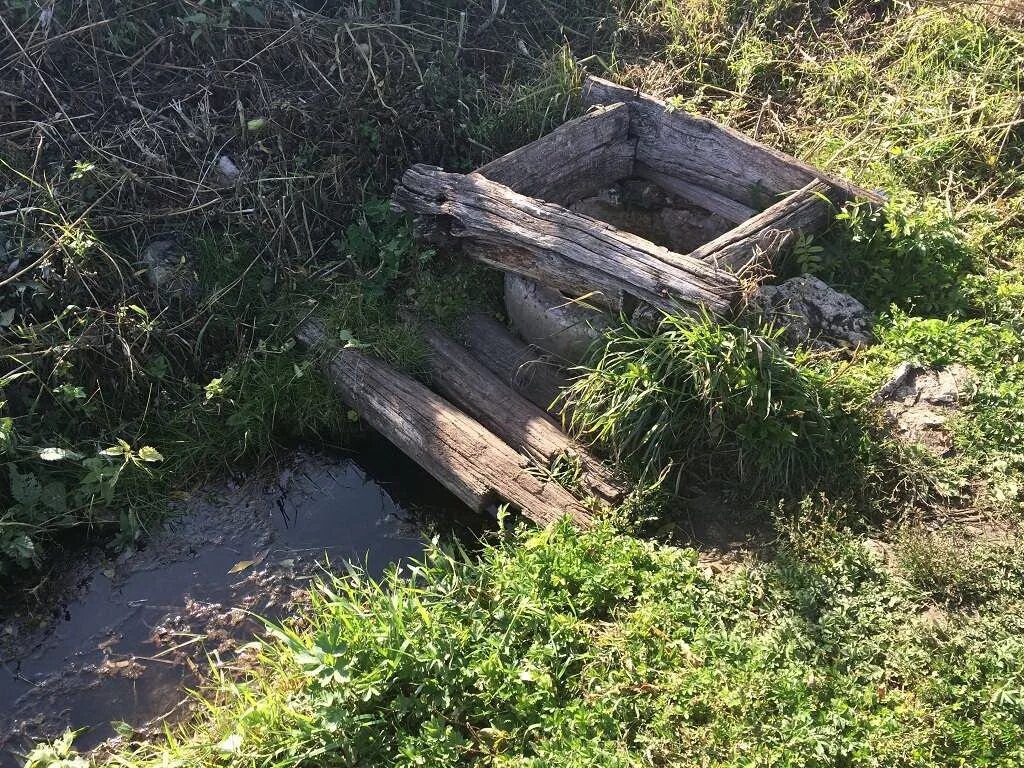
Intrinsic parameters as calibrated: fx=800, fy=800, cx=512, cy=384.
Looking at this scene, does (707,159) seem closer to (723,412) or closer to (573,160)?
(573,160)

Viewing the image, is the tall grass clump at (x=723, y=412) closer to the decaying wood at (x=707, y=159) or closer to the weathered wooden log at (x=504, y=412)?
the weathered wooden log at (x=504, y=412)

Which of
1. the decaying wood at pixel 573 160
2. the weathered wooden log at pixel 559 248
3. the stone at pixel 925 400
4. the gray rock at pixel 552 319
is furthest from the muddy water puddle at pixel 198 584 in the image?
the stone at pixel 925 400

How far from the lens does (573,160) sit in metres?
5.14

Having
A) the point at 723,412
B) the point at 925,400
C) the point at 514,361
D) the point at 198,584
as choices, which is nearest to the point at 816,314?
the point at 925,400

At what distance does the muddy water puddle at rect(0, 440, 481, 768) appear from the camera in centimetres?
371

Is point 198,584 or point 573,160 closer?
point 198,584

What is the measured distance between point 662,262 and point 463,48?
2776 mm

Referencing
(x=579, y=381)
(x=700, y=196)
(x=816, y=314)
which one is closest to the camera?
(x=579, y=381)

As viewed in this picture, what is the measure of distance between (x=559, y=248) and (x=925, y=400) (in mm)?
2076

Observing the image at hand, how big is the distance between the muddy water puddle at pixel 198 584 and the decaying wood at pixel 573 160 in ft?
6.15

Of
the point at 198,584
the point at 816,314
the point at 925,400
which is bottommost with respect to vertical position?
the point at 198,584

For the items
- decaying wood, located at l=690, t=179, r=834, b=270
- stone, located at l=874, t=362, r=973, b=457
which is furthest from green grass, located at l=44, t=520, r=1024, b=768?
decaying wood, located at l=690, t=179, r=834, b=270

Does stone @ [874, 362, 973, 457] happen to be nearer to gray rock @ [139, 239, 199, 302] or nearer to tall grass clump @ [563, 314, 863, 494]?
tall grass clump @ [563, 314, 863, 494]

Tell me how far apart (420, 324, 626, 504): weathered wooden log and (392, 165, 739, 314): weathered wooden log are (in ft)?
1.94
